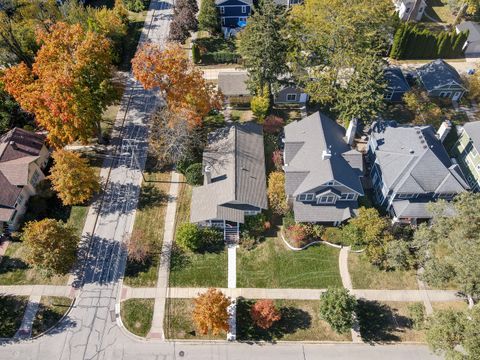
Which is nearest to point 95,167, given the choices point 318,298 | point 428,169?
point 318,298

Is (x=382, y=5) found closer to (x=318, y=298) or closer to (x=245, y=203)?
(x=245, y=203)

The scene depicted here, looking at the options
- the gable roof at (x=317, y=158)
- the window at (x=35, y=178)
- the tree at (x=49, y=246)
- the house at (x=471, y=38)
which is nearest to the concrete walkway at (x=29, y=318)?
the tree at (x=49, y=246)

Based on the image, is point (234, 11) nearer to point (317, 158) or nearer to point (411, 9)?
point (411, 9)

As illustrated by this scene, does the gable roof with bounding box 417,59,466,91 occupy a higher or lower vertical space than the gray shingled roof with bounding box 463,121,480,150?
higher

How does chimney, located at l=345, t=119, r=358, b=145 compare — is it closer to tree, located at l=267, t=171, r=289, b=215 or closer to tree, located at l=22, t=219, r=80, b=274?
tree, located at l=267, t=171, r=289, b=215

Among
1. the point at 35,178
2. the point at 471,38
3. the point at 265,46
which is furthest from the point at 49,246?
the point at 471,38

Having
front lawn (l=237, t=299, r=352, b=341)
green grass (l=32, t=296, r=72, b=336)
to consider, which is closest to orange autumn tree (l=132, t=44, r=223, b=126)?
front lawn (l=237, t=299, r=352, b=341)
